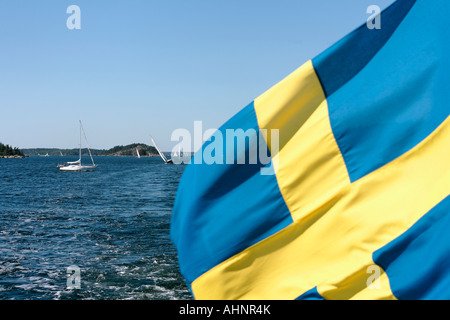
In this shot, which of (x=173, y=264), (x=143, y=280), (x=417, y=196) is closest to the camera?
(x=417, y=196)

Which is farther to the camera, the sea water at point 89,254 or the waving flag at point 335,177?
the sea water at point 89,254

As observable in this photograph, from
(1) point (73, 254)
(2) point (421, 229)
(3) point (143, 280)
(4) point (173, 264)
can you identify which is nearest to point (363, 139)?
(2) point (421, 229)

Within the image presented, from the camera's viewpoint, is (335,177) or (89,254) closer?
(335,177)

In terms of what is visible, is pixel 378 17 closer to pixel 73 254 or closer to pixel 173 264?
pixel 173 264

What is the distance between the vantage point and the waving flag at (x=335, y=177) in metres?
3.00

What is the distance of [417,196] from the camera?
298 cm

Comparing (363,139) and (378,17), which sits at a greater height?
(378,17)

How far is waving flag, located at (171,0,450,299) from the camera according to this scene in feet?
9.86

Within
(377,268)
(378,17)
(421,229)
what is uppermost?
(378,17)

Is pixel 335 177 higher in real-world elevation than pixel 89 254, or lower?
lower

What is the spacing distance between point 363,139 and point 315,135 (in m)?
0.38

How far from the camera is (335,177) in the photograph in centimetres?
323

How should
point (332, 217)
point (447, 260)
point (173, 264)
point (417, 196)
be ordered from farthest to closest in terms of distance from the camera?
1. point (173, 264)
2. point (332, 217)
3. point (417, 196)
4. point (447, 260)

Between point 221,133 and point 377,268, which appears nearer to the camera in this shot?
point 377,268
